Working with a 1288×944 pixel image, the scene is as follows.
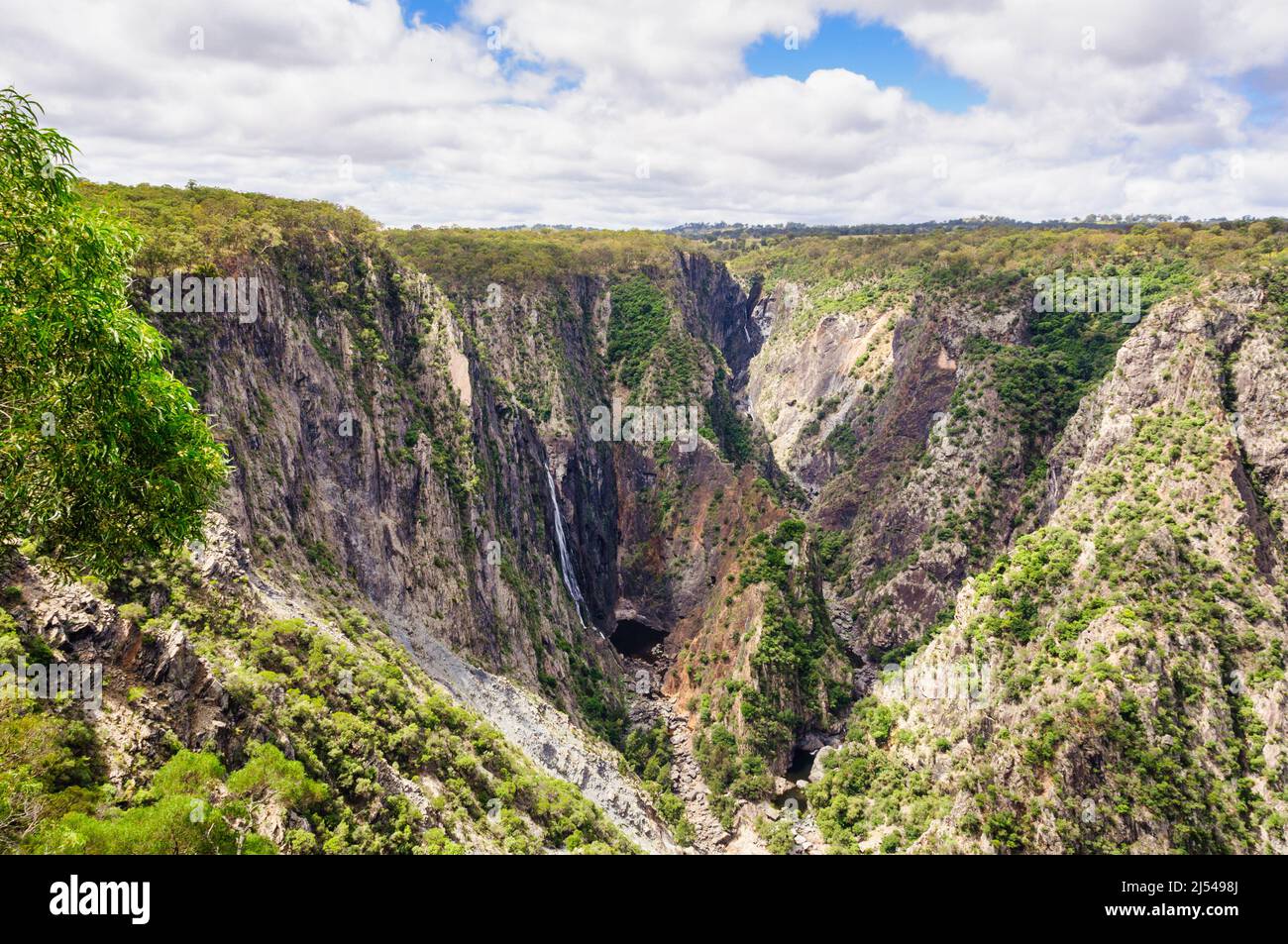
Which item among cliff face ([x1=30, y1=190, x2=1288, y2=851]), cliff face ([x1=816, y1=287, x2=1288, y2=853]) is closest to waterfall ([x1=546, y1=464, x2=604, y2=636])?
cliff face ([x1=30, y1=190, x2=1288, y2=851])

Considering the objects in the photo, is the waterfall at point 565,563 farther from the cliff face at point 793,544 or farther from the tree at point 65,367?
the tree at point 65,367

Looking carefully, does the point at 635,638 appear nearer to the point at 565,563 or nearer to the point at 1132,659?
the point at 565,563

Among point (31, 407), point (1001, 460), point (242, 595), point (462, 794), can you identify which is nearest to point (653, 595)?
point (1001, 460)

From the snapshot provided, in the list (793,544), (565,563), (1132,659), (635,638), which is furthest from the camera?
(635,638)

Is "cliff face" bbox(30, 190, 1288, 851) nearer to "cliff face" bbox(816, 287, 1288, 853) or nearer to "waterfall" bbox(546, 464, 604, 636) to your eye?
"cliff face" bbox(816, 287, 1288, 853)

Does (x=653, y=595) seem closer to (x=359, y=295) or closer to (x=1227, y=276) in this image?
(x=359, y=295)

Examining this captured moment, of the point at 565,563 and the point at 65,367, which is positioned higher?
the point at 65,367

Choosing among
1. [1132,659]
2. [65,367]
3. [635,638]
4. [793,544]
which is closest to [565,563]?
[635,638]
